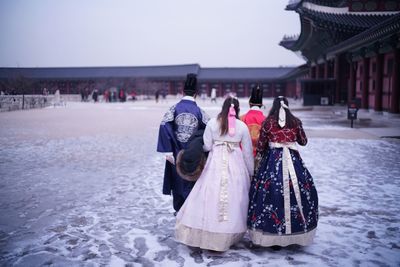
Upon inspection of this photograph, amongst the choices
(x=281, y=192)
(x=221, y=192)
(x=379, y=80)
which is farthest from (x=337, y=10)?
(x=221, y=192)

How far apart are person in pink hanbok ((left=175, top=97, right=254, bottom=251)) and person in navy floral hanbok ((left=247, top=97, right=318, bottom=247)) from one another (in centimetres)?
16

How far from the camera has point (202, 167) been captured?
3.88 m

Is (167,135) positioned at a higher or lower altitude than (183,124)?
lower

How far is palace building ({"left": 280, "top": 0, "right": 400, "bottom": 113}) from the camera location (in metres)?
16.1

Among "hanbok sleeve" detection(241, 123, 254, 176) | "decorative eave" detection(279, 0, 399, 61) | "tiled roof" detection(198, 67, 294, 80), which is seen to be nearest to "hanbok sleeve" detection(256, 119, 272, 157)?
"hanbok sleeve" detection(241, 123, 254, 176)

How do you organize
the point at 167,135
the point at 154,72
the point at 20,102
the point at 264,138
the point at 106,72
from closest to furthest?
the point at 264,138 → the point at 167,135 → the point at 20,102 → the point at 154,72 → the point at 106,72

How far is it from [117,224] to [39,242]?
0.93 metres

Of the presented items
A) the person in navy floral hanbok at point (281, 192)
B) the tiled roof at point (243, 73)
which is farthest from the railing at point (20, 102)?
the tiled roof at point (243, 73)

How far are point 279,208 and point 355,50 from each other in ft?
64.8

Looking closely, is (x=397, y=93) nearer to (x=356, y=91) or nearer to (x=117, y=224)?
(x=356, y=91)

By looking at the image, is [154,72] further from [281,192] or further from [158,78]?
[281,192]

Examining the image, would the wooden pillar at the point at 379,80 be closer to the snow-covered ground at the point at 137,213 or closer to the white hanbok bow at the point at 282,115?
the snow-covered ground at the point at 137,213

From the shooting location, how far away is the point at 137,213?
16.8 ft

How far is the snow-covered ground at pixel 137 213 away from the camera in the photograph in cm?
375
